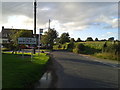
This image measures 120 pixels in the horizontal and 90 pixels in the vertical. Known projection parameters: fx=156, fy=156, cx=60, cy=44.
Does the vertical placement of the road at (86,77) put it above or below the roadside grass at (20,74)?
below

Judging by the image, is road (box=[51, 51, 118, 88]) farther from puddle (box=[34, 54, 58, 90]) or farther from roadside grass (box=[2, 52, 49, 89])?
roadside grass (box=[2, 52, 49, 89])

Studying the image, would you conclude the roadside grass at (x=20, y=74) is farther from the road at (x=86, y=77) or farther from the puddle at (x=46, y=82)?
the road at (x=86, y=77)

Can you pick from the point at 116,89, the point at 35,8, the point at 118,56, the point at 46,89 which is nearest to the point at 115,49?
the point at 118,56

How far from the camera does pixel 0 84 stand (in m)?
6.51

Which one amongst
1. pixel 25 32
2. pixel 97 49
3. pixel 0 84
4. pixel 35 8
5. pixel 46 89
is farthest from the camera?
pixel 97 49

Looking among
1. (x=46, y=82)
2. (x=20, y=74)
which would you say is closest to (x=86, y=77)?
(x=46, y=82)

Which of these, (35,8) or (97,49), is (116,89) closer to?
(35,8)

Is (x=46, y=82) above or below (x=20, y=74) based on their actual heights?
below

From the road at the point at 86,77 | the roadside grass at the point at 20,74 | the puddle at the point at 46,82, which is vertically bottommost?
the road at the point at 86,77

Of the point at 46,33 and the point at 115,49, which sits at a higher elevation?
the point at 46,33

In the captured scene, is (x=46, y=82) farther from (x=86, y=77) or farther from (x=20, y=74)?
(x=86, y=77)

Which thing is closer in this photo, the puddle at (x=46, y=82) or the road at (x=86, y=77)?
the puddle at (x=46, y=82)

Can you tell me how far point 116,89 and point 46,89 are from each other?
2.88 meters

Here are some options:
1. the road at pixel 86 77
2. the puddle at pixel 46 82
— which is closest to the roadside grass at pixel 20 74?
the puddle at pixel 46 82
